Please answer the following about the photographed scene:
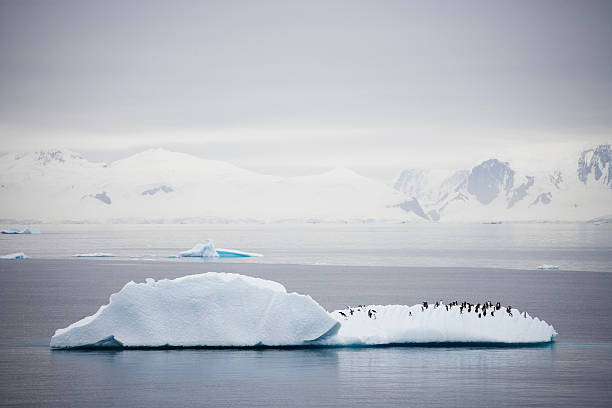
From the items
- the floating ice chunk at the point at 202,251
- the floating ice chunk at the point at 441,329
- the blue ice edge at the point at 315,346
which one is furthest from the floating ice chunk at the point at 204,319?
the floating ice chunk at the point at 202,251

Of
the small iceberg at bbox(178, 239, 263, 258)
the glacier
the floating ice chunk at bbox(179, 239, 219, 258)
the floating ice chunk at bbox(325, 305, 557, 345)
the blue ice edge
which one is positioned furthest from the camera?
the floating ice chunk at bbox(179, 239, 219, 258)

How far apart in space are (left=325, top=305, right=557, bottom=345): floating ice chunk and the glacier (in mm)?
41

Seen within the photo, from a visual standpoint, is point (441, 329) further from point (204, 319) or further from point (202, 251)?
point (202, 251)

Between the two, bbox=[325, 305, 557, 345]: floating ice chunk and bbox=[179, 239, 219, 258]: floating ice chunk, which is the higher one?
bbox=[179, 239, 219, 258]: floating ice chunk

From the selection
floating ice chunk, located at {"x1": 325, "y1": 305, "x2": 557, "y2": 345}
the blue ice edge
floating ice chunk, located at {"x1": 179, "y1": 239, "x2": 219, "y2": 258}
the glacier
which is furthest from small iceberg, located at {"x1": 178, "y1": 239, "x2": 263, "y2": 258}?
the glacier

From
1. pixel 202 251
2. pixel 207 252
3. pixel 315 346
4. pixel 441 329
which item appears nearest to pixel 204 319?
pixel 315 346

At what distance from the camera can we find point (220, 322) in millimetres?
32562

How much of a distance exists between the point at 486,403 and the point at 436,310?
10656 millimetres

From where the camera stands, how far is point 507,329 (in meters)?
34.4

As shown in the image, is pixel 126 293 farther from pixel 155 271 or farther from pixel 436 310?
pixel 155 271

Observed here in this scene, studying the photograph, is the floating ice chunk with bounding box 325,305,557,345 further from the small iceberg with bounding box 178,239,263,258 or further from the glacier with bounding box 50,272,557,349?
the small iceberg with bounding box 178,239,263,258

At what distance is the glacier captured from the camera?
32.2 metres

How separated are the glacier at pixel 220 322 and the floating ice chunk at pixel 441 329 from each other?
4cm

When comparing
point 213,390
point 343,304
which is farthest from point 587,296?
point 213,390
